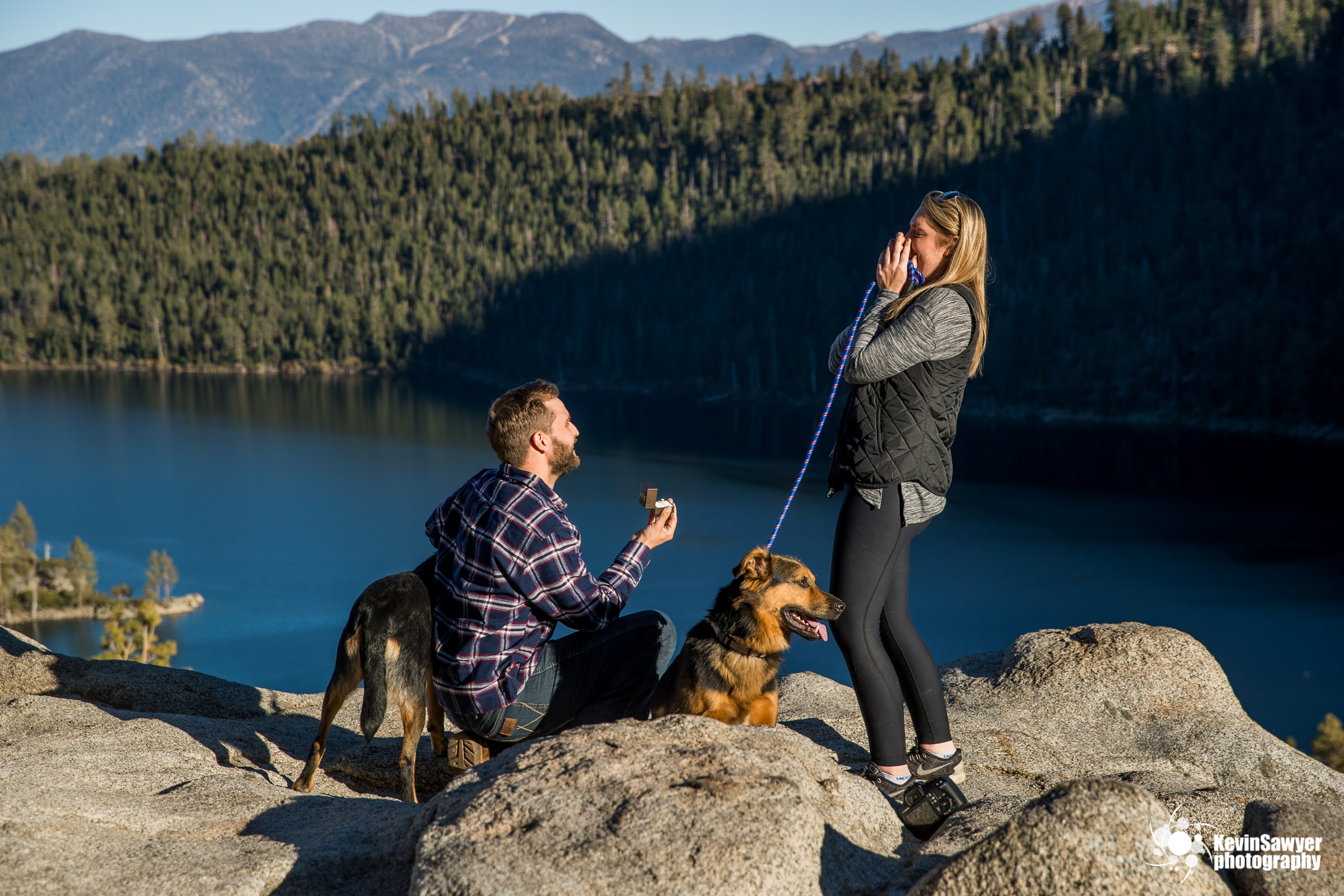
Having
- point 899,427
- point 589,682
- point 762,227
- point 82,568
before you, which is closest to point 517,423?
point 589,682

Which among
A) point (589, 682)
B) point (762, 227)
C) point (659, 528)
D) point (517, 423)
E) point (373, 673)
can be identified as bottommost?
point (589, 682)

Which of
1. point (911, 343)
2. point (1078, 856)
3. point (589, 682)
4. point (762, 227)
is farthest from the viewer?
point (762, 227)

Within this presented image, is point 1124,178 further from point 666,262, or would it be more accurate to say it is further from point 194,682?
point 194,682

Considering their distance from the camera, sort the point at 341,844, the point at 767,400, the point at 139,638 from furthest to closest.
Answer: the point at 767,400
the point at 139,638
the point at 341,844

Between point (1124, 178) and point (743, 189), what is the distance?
4757 centimetres

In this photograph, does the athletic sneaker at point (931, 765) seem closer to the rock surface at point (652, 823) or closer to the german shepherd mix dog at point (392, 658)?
the rock surface at point (652, 823)

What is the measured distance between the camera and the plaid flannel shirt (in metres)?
3.39

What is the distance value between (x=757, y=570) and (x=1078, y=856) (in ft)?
5.25

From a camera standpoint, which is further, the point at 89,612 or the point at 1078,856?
the point at 89,612

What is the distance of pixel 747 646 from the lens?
367 centimetres

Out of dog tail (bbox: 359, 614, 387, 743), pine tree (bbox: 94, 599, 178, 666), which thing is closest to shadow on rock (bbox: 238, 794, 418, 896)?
dog tail (bbox: 359, 614, 387, 743)

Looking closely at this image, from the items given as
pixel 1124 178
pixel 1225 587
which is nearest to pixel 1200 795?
pixel 1225 587

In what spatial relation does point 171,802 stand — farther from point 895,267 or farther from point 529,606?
point 895,267

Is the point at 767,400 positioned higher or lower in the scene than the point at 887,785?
lower
